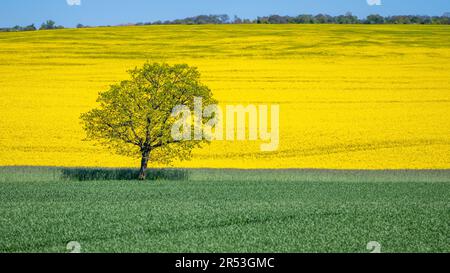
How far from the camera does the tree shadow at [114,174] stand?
27406 mm

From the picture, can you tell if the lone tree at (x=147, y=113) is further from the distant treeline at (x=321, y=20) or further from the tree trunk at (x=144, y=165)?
the distant treeline at (x=321, y=20)

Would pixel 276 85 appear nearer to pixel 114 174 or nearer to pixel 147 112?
pixel 147 112

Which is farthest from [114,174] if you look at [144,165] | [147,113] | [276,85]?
[276,85]

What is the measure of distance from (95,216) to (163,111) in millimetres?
12910

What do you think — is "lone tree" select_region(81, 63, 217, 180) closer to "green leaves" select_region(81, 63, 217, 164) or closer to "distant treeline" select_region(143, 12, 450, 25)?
"green leaves" select_region(81, 63, 217, 164)

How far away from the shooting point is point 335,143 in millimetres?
32562

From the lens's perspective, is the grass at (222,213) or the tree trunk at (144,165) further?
the tree trunk at (144,165)

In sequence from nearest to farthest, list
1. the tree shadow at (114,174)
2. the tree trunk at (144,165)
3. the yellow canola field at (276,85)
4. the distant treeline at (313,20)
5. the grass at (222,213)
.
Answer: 1. the grass at (222,213)
2. the tree shadow at (114,174)
3. the tree trunk at (144,165)
4. the yellow canola field at (276,85)
5. the distant treeline at (313,20)

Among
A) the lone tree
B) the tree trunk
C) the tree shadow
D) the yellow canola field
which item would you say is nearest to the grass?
the tree shadow

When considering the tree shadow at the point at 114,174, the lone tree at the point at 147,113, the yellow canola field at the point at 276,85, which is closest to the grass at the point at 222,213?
the tree shadow at the point at 114,174

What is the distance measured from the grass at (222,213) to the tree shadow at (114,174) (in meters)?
0.05

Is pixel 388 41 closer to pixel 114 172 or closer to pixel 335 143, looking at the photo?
pixel 335 143

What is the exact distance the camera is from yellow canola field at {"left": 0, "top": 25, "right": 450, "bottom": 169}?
31.2 metres

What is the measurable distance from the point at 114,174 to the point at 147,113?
2.40m
